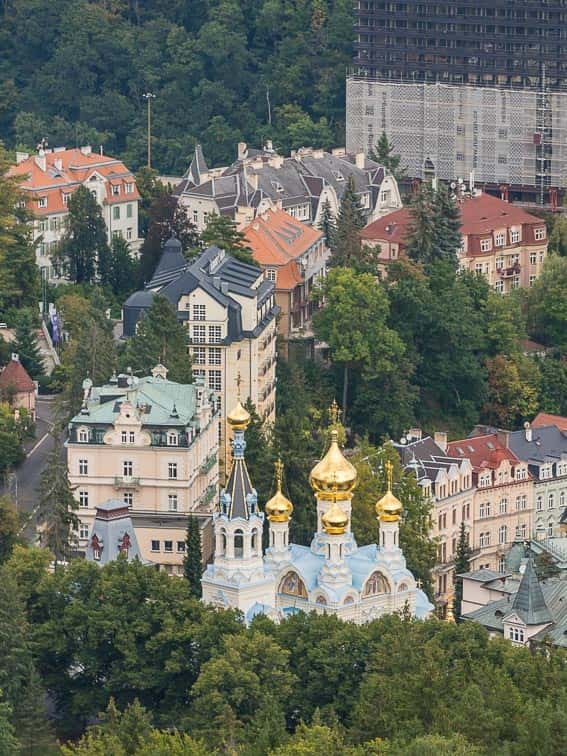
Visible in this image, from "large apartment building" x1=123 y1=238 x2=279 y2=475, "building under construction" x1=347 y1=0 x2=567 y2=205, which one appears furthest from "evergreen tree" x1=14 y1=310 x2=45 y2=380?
"building under construction" x1=347 y1=0 x2=567 y2=205

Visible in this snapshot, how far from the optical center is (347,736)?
361 ft

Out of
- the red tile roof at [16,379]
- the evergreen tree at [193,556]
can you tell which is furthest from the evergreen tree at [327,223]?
the evergreen tree at [193,556]

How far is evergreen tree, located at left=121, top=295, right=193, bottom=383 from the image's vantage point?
13962cm

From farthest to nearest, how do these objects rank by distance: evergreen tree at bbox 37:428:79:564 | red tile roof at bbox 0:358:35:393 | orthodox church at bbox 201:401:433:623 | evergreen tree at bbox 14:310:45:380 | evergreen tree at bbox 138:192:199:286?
1. evergreen tree at bbox 138:192:199:286
2. evergreen tree at bbox 14:310:45:380
3. red tile roof at bbox 0:358:35:393
4. evergreen tree at bbox 37:428:79:564
5. orthodox church at bbox 201:401:433:623

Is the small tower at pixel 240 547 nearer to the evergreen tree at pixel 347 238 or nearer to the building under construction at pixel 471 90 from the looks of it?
the evergreen tree at pixel 347 238

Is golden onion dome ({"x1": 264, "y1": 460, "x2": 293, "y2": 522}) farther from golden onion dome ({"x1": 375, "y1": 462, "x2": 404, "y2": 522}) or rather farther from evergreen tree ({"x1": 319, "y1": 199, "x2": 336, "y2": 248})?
evergreen tree ({"x1": 319, "y1": 199, "x2": 336, "y2": 248})

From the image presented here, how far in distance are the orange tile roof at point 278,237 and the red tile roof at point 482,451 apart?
586 inches

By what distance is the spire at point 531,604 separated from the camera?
4887 inches

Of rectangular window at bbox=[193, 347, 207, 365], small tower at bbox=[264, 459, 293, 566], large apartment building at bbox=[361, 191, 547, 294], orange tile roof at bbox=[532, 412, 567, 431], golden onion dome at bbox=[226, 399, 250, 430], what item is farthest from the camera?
large apartment building at bbox=[361, 191, 547, 294]

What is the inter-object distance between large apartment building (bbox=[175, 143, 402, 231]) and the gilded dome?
47.7 meters

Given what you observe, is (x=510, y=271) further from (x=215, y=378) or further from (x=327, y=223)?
(x=215, y=378)

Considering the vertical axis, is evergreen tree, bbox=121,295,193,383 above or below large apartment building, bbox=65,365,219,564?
above

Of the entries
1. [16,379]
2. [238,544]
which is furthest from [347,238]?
[238,544]

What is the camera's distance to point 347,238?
16100 centimetres
